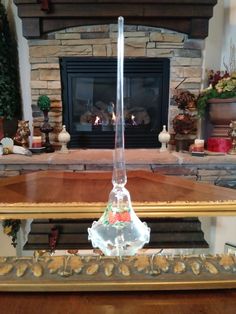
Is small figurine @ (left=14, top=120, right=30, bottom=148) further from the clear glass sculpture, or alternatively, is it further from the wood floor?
the wood floor

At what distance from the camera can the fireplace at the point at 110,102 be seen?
273 centimetres

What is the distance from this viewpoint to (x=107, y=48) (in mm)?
2609

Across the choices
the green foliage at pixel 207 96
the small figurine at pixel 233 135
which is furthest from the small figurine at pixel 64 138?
the small figurine at pixel 233 135

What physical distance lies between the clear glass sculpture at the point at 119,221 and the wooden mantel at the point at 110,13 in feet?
6.18

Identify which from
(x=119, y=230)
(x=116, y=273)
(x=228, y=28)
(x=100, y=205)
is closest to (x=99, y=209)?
(x=100, y=205)

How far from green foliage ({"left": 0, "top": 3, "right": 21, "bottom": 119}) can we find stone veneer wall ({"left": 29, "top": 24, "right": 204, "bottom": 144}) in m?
0.21

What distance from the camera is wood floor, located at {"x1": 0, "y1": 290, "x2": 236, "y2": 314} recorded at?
0.48 meters

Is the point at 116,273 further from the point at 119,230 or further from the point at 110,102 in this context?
the point at 110,102

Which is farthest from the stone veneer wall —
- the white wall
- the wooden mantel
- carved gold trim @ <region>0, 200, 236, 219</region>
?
carved gold trim @ <region>0, 200, 236, 219</region>

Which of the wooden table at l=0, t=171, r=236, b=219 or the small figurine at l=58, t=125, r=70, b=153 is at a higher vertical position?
the small figurine at l=58, t=125, r=70, b=153

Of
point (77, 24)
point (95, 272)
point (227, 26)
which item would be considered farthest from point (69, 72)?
point (95, 272)

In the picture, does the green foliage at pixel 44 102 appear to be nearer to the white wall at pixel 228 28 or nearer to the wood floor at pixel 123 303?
the white wall at pixel 228 28

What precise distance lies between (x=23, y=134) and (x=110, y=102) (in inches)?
35.8

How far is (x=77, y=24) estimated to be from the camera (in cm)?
251
